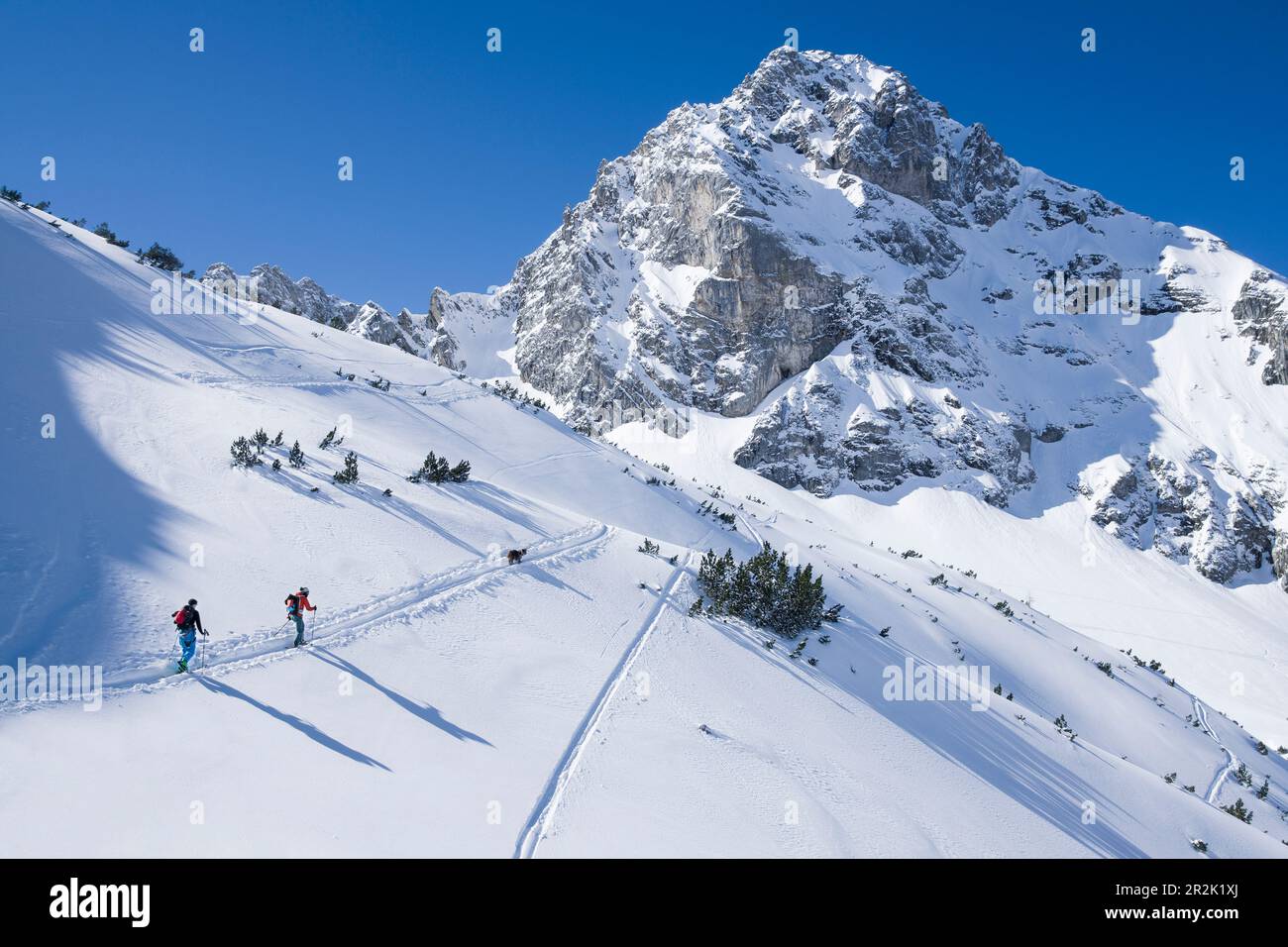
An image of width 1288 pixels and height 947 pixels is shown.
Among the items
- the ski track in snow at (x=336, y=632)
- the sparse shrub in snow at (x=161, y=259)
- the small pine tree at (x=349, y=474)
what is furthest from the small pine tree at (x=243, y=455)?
the sparse shrub in snow at (x=161, y=259)

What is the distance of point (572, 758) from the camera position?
7.48 metres

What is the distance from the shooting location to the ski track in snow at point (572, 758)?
5.92 meters

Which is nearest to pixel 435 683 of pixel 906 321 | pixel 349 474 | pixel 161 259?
pixel 349 474

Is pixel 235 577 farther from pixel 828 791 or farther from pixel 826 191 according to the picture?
pixel 826 191

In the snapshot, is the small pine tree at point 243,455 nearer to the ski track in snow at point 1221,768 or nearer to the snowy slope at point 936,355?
the ski track in snow at point 1221,768

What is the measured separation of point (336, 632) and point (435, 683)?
6.47 feet

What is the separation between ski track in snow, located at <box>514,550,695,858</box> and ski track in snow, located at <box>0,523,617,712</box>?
3.33m

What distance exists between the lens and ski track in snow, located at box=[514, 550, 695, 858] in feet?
19.4

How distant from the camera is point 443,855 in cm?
541

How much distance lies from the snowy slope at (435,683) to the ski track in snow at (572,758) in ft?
0.13

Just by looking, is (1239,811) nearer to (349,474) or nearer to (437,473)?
(437,473)
